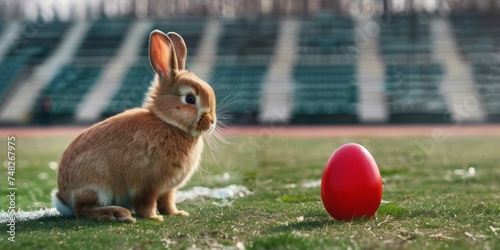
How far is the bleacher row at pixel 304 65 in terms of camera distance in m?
30.6

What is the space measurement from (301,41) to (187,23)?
7.50 metres

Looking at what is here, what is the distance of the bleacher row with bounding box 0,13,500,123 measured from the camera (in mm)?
30625

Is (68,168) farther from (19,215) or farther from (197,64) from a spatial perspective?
(197,64)

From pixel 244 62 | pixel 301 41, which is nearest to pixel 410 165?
pixel 244 62

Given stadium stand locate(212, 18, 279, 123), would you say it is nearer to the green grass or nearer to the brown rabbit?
the green grass

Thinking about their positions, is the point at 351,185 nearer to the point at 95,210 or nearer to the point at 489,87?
the point at 95,210

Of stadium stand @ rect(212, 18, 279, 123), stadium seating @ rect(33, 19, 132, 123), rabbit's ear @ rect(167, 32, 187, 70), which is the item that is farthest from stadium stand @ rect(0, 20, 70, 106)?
rabbit's ear @ rect(167, 32, 187, 70)

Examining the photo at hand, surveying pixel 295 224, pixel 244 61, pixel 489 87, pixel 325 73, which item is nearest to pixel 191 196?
pixel 295 224

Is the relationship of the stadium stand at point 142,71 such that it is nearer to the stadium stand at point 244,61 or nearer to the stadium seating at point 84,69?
the stadium stand at point 244,61

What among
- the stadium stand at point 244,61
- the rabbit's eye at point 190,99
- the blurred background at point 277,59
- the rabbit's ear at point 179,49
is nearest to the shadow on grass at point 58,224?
the rabbit's eye at point 190,99

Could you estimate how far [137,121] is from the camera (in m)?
4.89

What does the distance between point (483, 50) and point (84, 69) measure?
67.9 ft

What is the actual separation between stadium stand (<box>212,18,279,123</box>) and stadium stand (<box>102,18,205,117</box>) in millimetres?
1592

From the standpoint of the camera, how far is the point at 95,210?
4668mm
